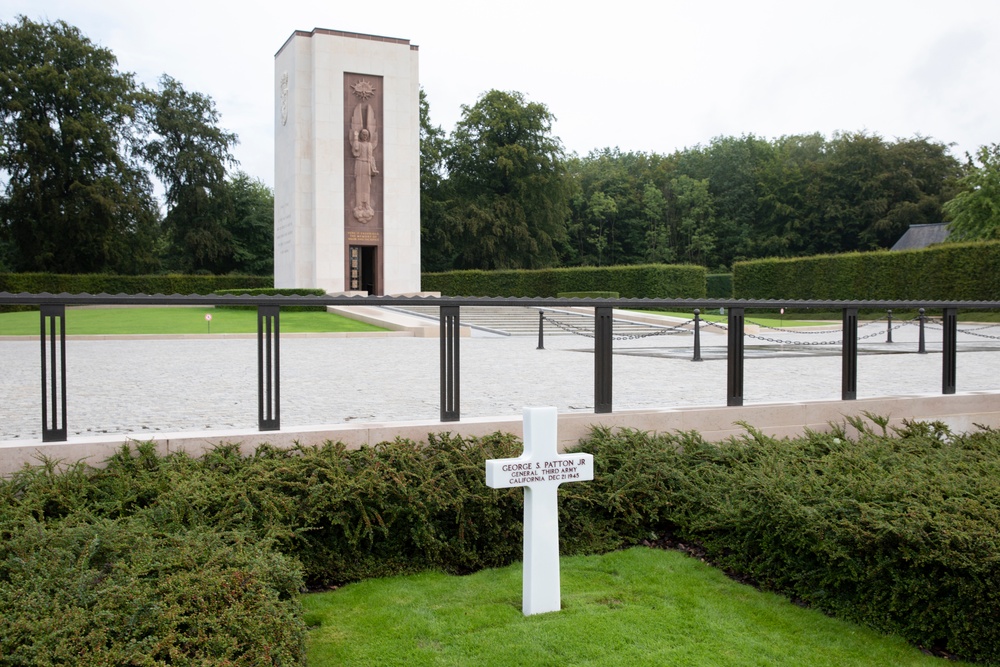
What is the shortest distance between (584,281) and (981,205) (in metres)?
16.9

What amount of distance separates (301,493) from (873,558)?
2.86 m

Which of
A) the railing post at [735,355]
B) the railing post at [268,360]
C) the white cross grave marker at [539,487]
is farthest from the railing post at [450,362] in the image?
the railing post at [735,355]

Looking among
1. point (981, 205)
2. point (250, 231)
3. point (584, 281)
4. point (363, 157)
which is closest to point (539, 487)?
point (363, 157)

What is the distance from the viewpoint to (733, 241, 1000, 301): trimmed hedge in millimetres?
22438

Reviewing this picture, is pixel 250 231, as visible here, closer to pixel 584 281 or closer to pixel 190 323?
pixel 584 281

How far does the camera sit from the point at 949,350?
22.6ft

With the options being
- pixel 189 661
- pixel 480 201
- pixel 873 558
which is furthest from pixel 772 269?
pixel 189 661

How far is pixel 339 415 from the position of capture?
21.5 feet

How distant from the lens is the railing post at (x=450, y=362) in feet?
17.2

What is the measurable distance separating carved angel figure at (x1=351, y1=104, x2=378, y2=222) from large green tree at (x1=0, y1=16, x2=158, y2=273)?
13.5 m

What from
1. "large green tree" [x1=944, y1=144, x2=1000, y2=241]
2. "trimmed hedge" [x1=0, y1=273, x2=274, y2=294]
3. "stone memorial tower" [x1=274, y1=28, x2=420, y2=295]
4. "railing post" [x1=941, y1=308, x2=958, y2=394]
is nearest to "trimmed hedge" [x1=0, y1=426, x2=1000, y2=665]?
"railing post" [x1=941, y1=308, x2=958, y2=394]

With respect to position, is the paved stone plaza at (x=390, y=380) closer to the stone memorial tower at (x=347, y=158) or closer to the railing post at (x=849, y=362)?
the railing post at (x=849, y=362)

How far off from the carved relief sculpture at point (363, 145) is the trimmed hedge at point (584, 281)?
22.9 feet

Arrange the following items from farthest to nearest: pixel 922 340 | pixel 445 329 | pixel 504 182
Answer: pixel 504 182 → pixel 922 340 → pixel 445 329
